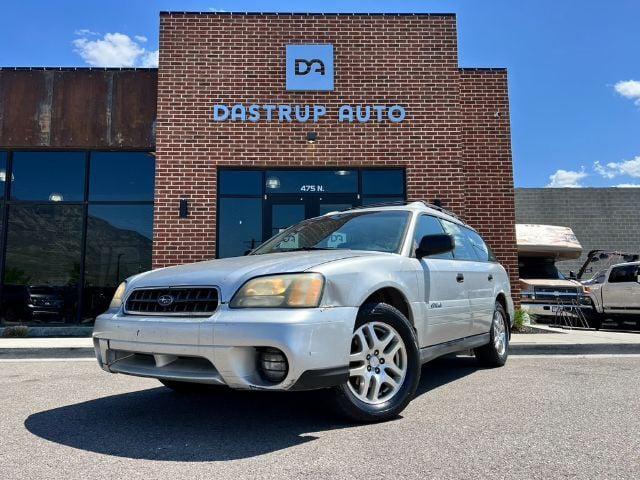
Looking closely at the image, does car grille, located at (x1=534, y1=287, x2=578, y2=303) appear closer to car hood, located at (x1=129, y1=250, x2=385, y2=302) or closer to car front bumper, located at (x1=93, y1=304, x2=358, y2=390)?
car hood, located at (x1=129, y1=250, x2=385, y2=302)

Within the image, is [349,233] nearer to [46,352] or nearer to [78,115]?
[46,352]

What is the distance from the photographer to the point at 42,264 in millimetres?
10547

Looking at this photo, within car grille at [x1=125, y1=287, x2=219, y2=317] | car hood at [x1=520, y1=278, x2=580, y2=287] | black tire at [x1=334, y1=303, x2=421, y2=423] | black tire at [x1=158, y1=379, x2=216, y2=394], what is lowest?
black tire at [x1=158, y1=379, x2=216, y2=394]

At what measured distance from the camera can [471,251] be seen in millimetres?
5688

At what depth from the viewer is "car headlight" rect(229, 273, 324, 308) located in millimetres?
3174

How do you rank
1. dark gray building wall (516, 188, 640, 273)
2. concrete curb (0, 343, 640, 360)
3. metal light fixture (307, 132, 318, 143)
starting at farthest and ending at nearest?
dark gray building wall (516, 188, 640, 273)
metal light fixture (307, 132, 318, 143)
concrete curb (0, 343, 640, 360)

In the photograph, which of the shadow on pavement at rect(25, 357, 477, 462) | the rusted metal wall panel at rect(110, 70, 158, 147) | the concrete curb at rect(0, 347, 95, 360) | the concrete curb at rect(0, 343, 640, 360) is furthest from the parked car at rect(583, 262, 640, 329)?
the concrete curb at rect(0, 347, 95, 360)

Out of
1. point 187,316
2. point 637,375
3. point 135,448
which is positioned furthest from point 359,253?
point 637,375

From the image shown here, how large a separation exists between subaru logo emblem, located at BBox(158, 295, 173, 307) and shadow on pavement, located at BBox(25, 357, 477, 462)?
2.68ft

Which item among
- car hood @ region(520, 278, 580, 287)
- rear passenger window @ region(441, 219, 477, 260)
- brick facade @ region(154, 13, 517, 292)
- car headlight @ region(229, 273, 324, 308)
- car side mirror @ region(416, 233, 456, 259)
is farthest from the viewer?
car hood @ region(520, 278, 580, 287)

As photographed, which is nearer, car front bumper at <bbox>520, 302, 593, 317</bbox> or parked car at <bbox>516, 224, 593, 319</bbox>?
car front bumper at <bbox>520, 302, 593, 317</bbox>

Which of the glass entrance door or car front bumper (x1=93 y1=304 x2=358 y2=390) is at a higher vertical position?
the glass entrance door

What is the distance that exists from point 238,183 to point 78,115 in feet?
11.5

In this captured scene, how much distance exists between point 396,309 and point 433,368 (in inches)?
96.9
